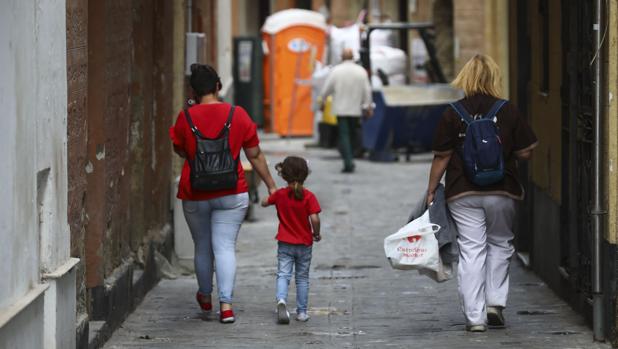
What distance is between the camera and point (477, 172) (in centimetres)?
930

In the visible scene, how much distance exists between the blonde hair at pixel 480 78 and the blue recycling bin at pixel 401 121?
14288 millimetres

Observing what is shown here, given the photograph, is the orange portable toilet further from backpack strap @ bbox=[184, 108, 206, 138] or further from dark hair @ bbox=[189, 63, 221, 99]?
backpack strap @ bbox=[184, 108, 206, 138]

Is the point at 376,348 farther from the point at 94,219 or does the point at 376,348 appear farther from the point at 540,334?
the point at 94,219

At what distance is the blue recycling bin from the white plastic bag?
573 inches

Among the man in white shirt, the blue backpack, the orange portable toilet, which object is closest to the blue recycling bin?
the man in white shirt

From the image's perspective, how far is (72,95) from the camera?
27.3ft

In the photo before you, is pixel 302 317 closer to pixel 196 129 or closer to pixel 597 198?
pixel 196 129

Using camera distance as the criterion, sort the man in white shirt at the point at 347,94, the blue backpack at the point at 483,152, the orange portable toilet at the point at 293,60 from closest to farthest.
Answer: the blue backpack at the point at 483,152 < the man in white shirt at the point at 347,94 < the orange portable toilet at the point at 293,60

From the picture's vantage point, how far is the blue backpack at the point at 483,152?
9.27 m

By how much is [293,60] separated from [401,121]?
234 inches

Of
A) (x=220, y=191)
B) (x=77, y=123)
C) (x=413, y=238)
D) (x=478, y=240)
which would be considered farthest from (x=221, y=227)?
(x=77, y=123)

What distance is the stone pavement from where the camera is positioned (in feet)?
30.8

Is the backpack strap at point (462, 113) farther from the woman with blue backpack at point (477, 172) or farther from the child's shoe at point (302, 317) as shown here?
the child's shoe at point (302, 317)

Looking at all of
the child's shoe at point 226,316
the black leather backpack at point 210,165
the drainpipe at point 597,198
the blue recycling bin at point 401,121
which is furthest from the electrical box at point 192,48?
the blue recycling bin at point 401,121
